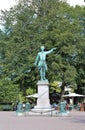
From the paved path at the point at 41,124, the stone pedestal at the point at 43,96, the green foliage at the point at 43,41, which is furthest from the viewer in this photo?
the green foliage at the point at 43,41

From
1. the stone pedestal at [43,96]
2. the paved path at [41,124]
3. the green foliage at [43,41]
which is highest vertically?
the green foliage at [43,41]

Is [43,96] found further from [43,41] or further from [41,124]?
[43,41]

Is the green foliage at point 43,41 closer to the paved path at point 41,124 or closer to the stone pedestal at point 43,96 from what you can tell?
the stone pedestal at point 43,96

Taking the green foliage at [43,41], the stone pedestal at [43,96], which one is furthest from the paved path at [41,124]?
the green foliage at [43,41]

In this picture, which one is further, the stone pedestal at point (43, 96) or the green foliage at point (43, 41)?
the green foliage at point (43, 41)

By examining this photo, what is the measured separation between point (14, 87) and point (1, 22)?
9938 millimetres

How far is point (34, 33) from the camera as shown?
53250 millimetres

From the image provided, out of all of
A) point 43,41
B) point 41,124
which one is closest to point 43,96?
point 41,124

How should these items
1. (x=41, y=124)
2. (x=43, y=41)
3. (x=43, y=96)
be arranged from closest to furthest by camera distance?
1. (x=41, y=124)
2. (x=43, y=96)
3. (x=43, y=41)

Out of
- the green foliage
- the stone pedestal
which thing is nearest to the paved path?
the stone pedestal

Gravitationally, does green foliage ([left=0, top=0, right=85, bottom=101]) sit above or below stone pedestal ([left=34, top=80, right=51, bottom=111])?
above

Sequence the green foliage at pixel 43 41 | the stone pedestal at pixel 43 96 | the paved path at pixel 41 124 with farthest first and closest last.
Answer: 1. the green foliage at pixel 43 41
2. the stone pedestal at pixel 43 96
3. the paved path at pixel 41 124

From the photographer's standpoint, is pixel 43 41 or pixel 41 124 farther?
pixel 43 41

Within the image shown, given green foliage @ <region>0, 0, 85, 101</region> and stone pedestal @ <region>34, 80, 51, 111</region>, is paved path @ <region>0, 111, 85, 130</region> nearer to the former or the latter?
stone pedestal @ <region>34, 80, 51, 111</region>
